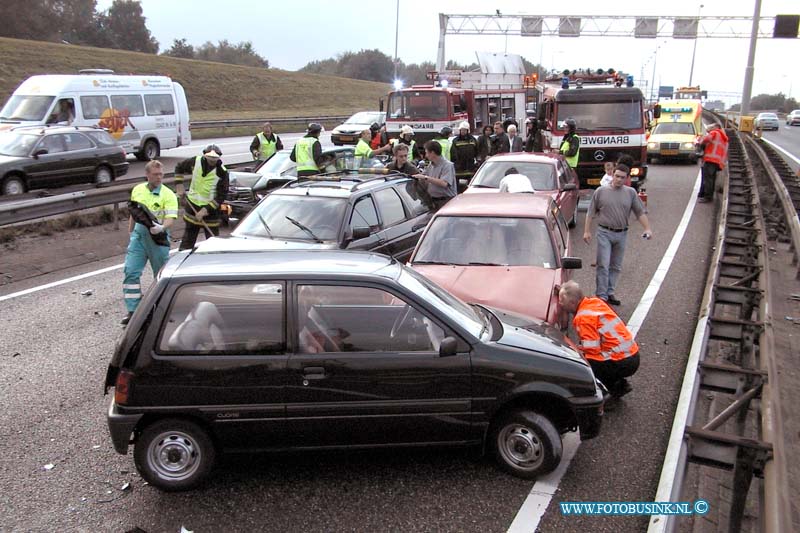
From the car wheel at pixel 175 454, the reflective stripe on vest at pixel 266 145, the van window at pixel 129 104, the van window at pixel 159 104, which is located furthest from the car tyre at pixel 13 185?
the car wheel at pixel 175 454

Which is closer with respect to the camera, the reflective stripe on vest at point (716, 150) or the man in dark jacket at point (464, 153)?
the man in dark jacket at point (464, 153)

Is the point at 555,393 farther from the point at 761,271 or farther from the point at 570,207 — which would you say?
the point at 570,207

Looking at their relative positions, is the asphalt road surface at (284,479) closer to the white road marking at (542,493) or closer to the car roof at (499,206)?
the white road marking at (542,493)

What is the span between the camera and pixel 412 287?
15.0 ft

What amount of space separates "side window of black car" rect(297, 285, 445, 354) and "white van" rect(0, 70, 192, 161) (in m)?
17.8

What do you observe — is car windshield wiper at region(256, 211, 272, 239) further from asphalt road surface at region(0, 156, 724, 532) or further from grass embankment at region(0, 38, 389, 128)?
grass embankment at region(0, 38, 389, 128)

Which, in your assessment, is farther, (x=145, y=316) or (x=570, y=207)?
(x=570, y=207)

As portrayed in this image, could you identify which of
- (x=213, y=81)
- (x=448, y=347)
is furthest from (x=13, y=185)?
(x=213, y=81)

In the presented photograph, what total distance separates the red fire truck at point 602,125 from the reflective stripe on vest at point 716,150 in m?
1.35

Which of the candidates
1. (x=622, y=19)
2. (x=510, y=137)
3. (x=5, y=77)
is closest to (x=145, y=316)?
(x=510, y=137)

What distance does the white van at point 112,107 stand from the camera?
19891 mm

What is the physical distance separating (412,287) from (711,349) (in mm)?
4265

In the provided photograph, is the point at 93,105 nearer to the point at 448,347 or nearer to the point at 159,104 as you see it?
the point at 159,104

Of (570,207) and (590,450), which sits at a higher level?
(570,207)
